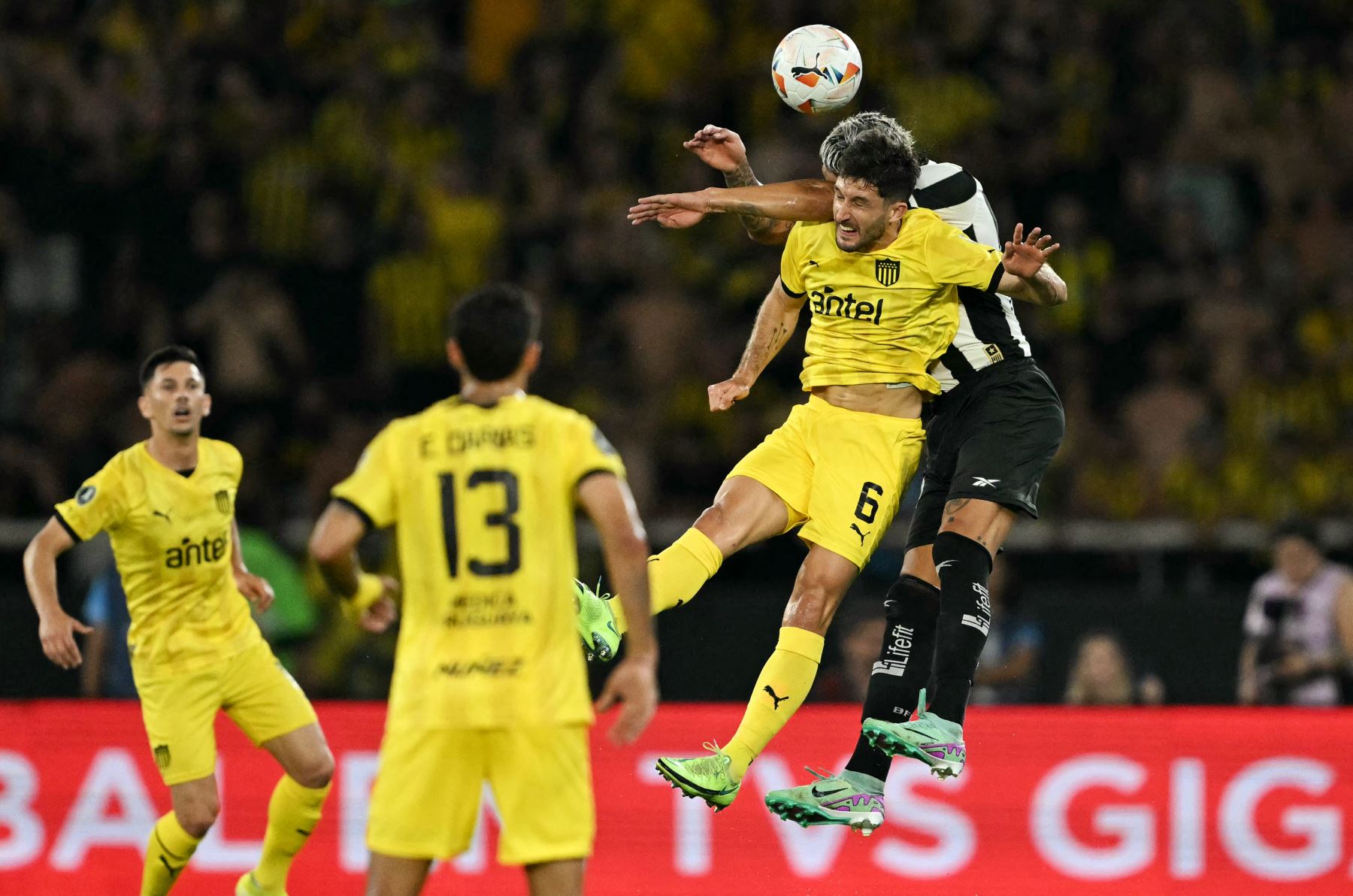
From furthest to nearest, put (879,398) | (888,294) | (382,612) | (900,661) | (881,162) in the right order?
(879,398) → (900,661) → (888,294) → (881,162) → (382,612)

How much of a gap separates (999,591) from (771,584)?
1.51 metres

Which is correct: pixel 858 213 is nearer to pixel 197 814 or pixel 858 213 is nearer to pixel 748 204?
pixel 748 204

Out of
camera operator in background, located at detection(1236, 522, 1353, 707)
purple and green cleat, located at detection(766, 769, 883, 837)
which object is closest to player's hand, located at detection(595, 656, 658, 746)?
purple and green cleat, located at detection(766, 769, 883, 837)

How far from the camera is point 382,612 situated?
222 inches

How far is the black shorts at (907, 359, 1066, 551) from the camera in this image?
702 cm

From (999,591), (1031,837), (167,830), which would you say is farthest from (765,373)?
(167,830)

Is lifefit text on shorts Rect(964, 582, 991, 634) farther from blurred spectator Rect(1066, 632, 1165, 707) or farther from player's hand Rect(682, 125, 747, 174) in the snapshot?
blurred spectator Rect(1066, 632, 1165, 707)

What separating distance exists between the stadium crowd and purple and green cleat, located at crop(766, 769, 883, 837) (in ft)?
16.3

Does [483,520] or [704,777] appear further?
[704,777]

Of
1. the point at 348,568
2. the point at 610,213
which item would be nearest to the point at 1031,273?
the point at 348,568

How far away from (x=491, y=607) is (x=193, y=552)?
2985 millimetres

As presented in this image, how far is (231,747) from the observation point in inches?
364

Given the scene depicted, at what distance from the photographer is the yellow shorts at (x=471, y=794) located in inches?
206

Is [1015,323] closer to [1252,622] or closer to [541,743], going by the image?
[541,743]
